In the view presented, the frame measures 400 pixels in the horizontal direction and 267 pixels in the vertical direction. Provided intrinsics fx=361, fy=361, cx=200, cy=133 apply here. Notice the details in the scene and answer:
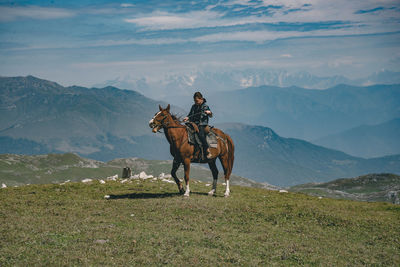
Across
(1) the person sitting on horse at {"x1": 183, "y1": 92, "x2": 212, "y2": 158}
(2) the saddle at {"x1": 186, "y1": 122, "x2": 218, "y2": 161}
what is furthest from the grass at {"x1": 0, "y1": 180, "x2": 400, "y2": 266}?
(1) the person sitting on horse at {"x1": 183, "y1": 92, "x2": 212, "y2": 158}

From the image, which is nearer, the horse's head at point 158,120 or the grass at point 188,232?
the grass at point 188,232

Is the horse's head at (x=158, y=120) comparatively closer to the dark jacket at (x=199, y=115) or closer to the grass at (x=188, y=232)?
the dark jacket at (x=199, y=115)

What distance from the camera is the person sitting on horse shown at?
25.1 meters

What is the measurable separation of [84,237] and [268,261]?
7921 millimetres

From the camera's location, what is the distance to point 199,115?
2545cm

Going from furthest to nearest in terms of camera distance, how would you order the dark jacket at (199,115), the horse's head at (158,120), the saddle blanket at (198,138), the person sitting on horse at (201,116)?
the dark jacket at (199,115), the person sitting on horse at (201,116), the saddle blanket at (198,138), the horse's head at (158,120)

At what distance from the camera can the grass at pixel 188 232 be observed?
13742mm

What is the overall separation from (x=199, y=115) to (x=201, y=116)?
19 cm

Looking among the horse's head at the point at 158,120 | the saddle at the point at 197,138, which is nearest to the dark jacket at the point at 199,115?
the saddle at the point at 197,138

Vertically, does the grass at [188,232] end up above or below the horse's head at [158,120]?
below

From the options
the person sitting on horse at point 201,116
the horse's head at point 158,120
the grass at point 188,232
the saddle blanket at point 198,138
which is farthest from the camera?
the person sitting on horse at point 201,116

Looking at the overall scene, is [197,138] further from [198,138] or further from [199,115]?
[199,115]

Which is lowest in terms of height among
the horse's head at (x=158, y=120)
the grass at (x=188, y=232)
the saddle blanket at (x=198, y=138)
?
the grass at (x=188, y=232)

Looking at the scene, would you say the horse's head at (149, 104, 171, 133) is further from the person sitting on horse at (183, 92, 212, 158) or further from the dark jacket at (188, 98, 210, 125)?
the dark jacket at (188, 98, 210, 125)
